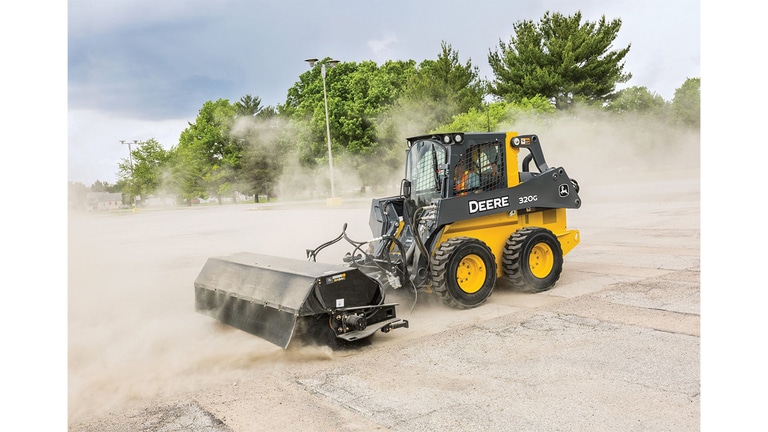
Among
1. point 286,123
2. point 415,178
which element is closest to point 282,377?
point 415,178

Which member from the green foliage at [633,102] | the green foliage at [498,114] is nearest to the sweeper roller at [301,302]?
the green foliage at [498,114]

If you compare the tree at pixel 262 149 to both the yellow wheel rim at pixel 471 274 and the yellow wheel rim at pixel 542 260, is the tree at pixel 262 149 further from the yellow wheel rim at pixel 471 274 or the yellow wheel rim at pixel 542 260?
the yellow wheel rim at pixel 471 274

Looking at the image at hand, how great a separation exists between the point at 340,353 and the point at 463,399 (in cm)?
158

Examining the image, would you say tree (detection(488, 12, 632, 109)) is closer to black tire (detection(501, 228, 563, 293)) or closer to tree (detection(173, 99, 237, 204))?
tree (detection(173, 99, 237, 204))

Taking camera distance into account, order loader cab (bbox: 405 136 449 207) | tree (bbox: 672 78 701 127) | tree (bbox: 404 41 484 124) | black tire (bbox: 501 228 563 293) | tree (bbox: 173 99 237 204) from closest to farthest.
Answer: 1. loader cab (bbox: 405 136 449 207)
2. black tire (bbox: 501 228 563 293)
3. tree (bbox: 173 99 237 204)
4. tree (bbox: 404 41 484 124)
5. tree (bbox: 672 78 701 127)

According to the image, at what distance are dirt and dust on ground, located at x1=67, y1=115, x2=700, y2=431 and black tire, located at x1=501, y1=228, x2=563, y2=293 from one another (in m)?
0.21

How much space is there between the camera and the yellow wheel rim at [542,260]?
7.75 m

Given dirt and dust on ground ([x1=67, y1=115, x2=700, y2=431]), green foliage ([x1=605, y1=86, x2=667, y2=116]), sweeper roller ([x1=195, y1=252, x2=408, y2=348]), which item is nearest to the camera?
dirt and dust on ground ([x1=67, y1=115, x2=700, y2=431])

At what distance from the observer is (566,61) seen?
26578 mm

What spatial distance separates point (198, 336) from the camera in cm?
614

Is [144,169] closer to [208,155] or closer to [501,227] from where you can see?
[501,227]

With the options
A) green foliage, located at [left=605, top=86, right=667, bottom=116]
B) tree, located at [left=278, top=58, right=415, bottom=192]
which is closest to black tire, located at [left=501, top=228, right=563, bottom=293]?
tree, located at [left=278, top=58, right=415, bottom=192]

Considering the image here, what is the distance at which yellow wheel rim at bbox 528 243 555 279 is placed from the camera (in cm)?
775

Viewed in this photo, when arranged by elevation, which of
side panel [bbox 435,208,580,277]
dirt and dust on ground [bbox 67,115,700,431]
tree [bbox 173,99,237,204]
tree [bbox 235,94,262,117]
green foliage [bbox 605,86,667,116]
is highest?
green foliage [bbox 605,86,667,116]
